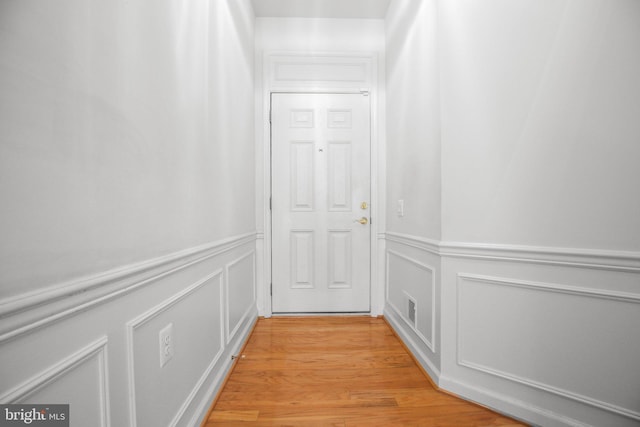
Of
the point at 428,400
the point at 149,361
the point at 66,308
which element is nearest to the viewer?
the point at 66,308

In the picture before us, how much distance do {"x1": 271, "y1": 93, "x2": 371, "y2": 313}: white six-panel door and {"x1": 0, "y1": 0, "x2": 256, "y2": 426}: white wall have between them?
3.91ft

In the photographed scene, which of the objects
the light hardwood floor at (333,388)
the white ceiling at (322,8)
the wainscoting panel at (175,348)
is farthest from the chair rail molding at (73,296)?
the white ceiling at (322,8)

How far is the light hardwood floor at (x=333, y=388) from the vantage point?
1.41 metres

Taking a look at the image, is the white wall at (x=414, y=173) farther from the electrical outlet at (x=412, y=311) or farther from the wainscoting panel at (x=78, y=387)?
the wainscoting panel at (x=78, y=387)

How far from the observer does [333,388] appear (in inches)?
64.4

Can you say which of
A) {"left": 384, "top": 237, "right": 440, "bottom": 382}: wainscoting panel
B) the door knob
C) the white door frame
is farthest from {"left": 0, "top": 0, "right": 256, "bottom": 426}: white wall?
the door knob

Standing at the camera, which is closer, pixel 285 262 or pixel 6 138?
pixel 6 138

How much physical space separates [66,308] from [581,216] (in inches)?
70.5

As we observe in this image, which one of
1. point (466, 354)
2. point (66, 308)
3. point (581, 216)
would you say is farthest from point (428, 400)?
point (66, 308)

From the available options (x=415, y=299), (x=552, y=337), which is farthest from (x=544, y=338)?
(x=415, y=299)

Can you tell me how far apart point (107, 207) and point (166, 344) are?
588mm

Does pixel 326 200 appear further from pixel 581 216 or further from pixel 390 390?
pixel 581 216

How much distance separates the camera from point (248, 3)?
244 cm

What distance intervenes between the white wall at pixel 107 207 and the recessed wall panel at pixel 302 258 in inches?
48.5
